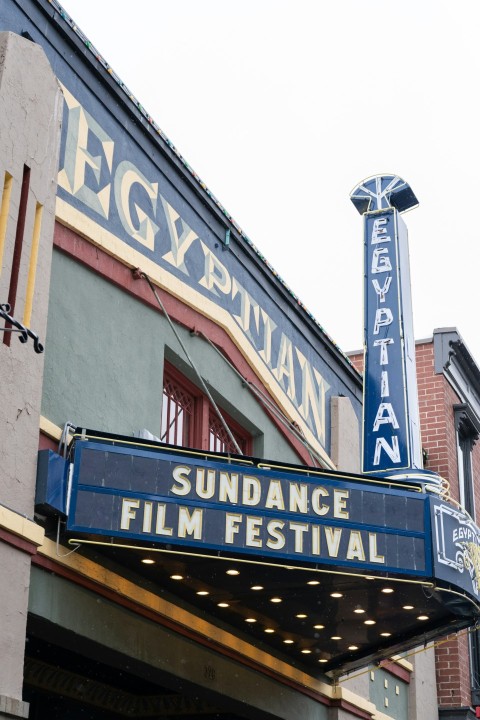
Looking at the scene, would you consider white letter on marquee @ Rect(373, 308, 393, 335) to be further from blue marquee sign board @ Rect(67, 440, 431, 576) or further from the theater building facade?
blue marquee sign board @ Rect(67, 440, 431, 576)

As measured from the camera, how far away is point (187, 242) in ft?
52.4

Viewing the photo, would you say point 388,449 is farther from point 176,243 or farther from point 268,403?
point 176,243

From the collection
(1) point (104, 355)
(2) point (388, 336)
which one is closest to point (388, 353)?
(2) point (388, 336)

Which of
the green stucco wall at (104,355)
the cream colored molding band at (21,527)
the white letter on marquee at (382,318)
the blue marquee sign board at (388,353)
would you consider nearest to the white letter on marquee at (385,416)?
the blue marquee sign board at (388,353)

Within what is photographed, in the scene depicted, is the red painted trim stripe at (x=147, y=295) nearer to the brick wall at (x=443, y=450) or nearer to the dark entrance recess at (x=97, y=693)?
the dark entrance recess at (x=97, y=693)

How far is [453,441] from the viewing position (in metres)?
25.7

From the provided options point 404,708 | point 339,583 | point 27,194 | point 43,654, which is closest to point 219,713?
point 43,654

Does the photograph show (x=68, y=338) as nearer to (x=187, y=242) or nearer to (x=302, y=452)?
(x=187, y=242)

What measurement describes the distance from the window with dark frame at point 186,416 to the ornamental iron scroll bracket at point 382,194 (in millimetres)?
5676

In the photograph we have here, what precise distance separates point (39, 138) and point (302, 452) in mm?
8134

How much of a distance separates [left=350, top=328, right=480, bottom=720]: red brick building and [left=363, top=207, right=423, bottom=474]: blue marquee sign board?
657 cm

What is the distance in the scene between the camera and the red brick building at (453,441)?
23312 millimetres

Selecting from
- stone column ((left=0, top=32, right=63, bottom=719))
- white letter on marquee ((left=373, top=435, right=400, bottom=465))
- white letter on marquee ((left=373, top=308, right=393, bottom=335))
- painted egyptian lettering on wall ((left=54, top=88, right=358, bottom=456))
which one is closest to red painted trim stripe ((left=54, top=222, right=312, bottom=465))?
painted egyptian lettering on wall ((left=54, top=88, right=358, bottom=456))

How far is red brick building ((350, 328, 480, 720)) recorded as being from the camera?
2331cm
